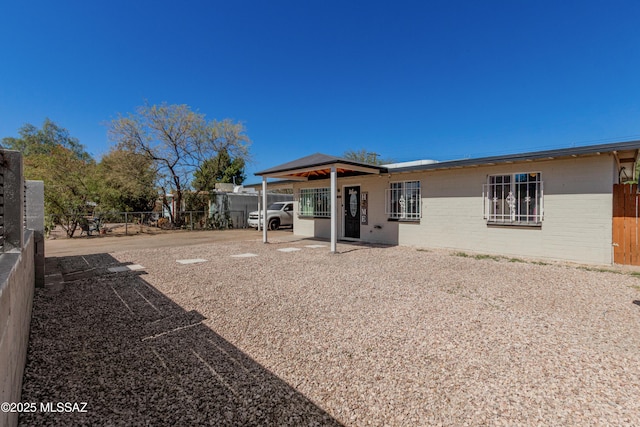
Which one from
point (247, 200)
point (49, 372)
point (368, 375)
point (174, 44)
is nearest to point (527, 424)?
point (368, 375)

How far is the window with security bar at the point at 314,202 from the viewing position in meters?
12.0

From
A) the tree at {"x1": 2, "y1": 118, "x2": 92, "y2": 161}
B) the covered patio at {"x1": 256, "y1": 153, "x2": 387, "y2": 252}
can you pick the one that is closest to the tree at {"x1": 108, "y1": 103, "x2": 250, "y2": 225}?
the covered patio at {"x1": 256, "y1": 153, "x2": 387, "y2": 252}

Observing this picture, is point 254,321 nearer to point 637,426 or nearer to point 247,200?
point 637,426

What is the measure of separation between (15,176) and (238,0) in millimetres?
9611

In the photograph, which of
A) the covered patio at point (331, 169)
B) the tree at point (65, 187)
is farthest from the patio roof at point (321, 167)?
the tree at point (65, 187)

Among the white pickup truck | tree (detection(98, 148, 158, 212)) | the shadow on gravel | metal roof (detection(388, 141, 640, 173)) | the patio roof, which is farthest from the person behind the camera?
the white pickup truck

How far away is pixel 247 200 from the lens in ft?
62.6

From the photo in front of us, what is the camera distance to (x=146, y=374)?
7.66 ft

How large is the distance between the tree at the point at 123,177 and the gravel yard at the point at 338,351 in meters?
11.4

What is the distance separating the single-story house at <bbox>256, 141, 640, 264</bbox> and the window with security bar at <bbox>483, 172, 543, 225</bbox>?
22 mm

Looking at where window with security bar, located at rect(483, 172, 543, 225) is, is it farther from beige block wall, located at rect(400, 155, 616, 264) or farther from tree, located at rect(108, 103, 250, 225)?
tree, located at rect(108, 103, 250, 225)

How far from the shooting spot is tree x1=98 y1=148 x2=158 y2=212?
14.5 metres

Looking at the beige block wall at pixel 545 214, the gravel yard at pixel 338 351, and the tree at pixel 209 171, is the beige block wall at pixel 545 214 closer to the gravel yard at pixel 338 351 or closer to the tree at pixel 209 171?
the gravel yard at pixel 338 351

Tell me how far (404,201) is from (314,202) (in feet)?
13.4
